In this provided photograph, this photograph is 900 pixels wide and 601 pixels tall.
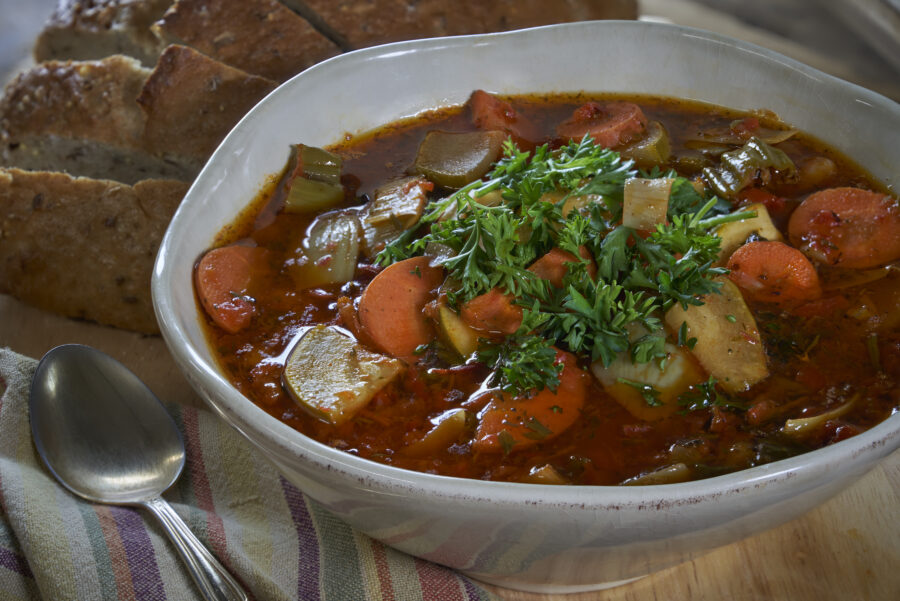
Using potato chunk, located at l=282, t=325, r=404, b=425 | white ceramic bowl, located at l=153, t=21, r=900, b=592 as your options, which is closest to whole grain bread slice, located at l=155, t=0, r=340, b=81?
white ceramic bowl, located at l=153, t=21, r=900, b=592

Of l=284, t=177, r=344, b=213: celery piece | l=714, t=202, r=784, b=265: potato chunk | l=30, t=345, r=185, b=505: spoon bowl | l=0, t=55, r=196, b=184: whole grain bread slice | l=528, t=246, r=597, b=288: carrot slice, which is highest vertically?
l=714, t=202, r=784, b=265: potato chunk

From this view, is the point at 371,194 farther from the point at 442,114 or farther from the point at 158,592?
the point at 158,592

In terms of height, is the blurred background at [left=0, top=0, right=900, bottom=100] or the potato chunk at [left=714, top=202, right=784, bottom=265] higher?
the blurred background at [left=0, top=0, right=900, bottom=100]

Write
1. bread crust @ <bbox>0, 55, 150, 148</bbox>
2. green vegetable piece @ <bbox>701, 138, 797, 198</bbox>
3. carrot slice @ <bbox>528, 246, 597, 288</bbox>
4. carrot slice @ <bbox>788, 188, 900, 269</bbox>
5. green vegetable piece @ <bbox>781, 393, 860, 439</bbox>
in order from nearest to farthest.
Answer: green vegetable piece @ <bbox>781, 393, 860, 439</bbox>, carrot slice @ <bbox>528, 246, 597, 288</bbox>, carrot slice @ <bbox>788, 188, 900, 269</bbox>, green vegetable piece @ <bbox>701, 138, 797, 198</bbox>, bread crust @ <bbox>0, 55, 150, 148</bbox>

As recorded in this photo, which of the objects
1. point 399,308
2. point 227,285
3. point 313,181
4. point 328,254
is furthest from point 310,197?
point 399,308

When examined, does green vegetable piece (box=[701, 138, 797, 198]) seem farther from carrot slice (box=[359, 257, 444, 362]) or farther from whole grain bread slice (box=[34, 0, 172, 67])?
whole grain bread slice (box=[34, 0, 172, 67])

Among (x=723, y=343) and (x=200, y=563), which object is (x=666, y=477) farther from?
(x=200, y=563)

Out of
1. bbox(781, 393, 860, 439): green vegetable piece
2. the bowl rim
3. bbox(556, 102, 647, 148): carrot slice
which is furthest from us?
bbox(556, 102, 647, 148): carrot slice

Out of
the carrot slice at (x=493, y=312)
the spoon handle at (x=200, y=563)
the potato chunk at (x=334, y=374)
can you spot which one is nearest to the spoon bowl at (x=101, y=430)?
the spoon handle at (x=200, y=563)
